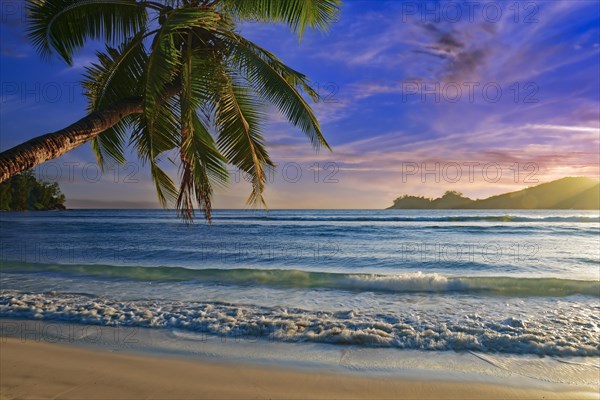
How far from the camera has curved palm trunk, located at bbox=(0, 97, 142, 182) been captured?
12.9ft

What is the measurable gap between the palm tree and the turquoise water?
2.97 m

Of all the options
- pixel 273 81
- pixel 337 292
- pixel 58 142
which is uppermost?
pixel 273 81

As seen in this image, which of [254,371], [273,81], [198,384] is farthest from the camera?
[273,81]

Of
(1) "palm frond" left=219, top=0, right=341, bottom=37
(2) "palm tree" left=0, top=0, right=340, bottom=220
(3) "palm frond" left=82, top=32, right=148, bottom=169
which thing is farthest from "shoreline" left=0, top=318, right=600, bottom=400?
(1) "palm frond" left=219, top=0, right=341, bottom=37

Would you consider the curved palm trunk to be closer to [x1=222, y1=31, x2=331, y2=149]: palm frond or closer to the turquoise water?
[x1=222, y1=31, x2=331, y2=149]: palm frond

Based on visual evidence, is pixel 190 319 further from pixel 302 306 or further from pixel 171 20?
pixel 171 20

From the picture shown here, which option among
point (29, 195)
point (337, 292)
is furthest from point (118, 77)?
point (29, 195)

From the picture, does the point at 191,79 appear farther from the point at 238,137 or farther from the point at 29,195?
the point at 29,195

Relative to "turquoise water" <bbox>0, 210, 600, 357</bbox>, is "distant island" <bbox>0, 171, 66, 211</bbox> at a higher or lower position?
higher

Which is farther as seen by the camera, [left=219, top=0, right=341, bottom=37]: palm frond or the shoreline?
[left=219, top=0, right=341, bottom=37]: palm frond

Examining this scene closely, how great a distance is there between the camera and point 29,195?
230 ft

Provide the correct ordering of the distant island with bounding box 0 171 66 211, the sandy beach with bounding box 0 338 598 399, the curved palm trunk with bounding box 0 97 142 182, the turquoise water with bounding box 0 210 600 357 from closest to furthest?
the curved palm trunk with bounding box 0 97 142 182
the sandy beach with bounding box 0 338 598 399
the turquoise water with bounding box 0 210 600 357
the distant island with bounding box 0 171 66 211

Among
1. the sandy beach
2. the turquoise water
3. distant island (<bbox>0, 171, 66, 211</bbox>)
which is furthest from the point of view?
distant island (<bbox>0, 171, 66, 211</bbox>)

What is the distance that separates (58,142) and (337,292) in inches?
321
